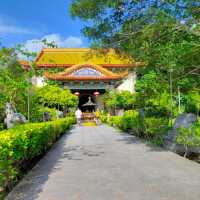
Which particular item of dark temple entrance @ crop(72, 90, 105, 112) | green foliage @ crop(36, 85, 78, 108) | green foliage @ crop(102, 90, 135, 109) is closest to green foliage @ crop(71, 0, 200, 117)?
green foliage @ crop(36, 85, 78, 108)

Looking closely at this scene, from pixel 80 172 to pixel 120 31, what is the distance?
14.3ft

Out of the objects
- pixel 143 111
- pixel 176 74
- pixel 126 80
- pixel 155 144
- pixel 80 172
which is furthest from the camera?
pixel 126 80

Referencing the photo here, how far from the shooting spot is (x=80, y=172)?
8.25 m

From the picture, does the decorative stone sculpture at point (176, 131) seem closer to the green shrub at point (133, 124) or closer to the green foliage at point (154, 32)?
the green foliage at point (154, 32)

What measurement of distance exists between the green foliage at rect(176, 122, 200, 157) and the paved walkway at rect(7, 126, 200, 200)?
18.2 inches

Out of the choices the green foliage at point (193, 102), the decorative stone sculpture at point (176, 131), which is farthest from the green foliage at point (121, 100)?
the decorative stone sculpture at point (176, 131)

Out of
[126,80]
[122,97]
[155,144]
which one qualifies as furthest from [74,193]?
[126,80]

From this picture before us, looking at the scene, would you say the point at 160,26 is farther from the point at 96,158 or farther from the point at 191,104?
the point at 191,104

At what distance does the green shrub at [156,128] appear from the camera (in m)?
13.4

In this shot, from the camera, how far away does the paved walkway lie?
238 inches

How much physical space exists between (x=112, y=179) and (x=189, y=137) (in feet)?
11.5

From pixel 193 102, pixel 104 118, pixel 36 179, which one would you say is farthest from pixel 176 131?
pixel 104 118

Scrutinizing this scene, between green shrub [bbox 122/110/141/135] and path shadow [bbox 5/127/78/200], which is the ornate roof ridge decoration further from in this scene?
path shadow [bbox 5/127/78/200]

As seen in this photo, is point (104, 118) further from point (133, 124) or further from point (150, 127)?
point (150, 127)
